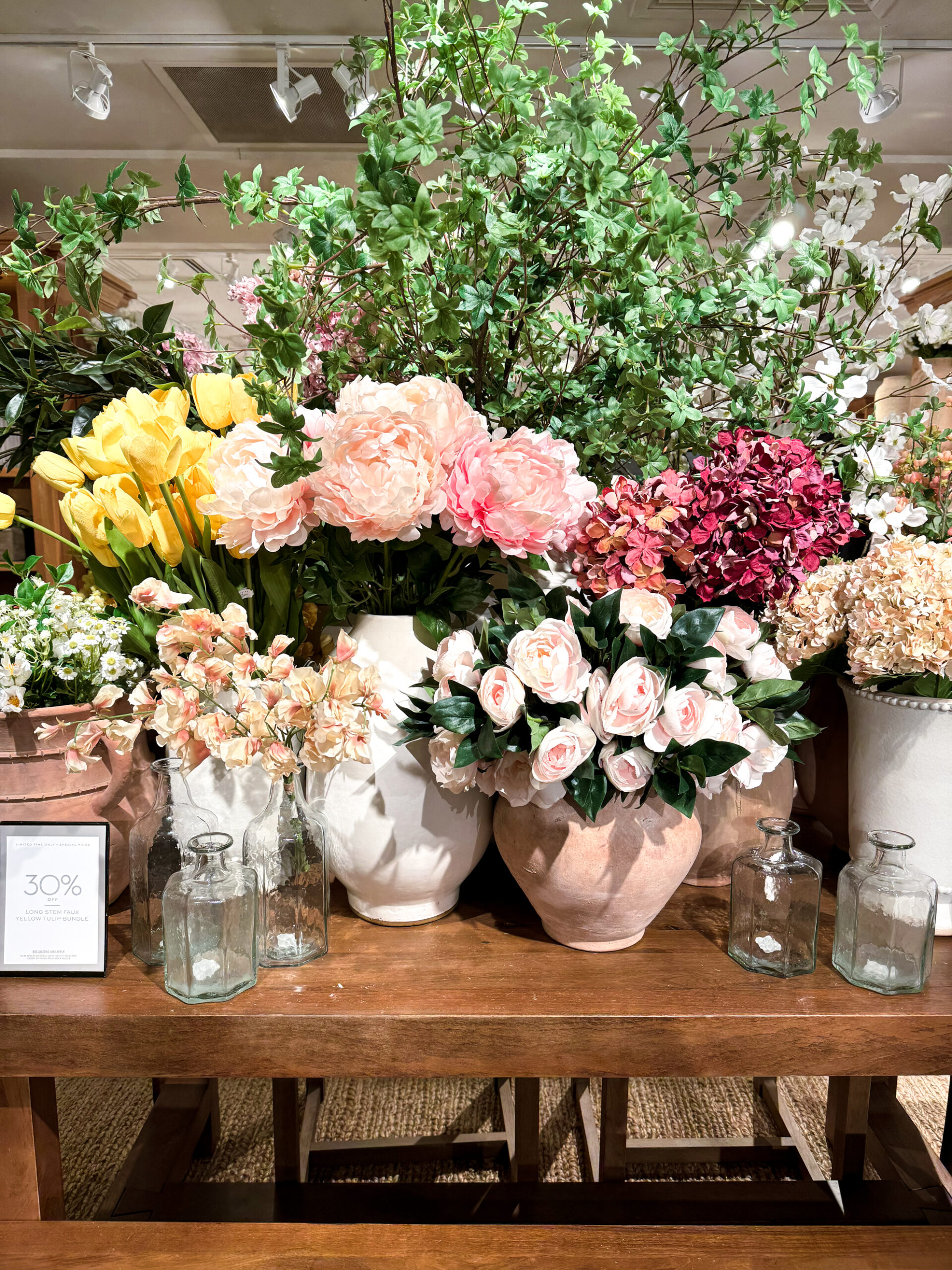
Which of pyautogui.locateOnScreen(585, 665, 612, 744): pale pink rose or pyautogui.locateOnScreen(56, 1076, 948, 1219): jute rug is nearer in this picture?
pyautogui.locateOnScreen(585, 665, 612, 744): pale pink rose

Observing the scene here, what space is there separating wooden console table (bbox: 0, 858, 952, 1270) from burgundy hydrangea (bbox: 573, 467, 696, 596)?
0.33 m

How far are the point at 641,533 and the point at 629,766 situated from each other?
23cm

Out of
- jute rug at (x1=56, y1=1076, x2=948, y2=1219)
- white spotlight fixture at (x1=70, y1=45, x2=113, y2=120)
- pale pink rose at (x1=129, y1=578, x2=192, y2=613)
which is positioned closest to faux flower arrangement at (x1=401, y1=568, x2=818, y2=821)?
pale pink rose at (x1=129, y1=578, x2=192, y2=613)

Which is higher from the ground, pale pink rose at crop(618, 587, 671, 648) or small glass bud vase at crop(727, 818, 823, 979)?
pale pink rose at crop(618, 587, 671, 648)

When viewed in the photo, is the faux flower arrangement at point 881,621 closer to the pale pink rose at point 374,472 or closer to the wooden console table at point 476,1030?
the wooden console table at point 476,1030

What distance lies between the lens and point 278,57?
10.0 feet

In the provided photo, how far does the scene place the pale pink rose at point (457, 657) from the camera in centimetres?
71

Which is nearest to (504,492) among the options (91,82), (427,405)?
(427,405)

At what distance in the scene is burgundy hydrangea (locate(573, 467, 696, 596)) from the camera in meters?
0.79

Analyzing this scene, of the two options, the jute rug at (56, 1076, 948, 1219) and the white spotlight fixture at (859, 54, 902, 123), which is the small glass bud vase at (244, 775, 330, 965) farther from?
the white spotlight fixture at (859, 54, 902, 123)

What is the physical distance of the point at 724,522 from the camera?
2.62 feet

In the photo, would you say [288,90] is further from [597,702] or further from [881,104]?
[597,702]

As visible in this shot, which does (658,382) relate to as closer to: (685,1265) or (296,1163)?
(685,1265)

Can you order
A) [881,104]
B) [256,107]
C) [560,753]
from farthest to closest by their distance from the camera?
1. [256,107]
2. [881,104]
3. [560,753]
